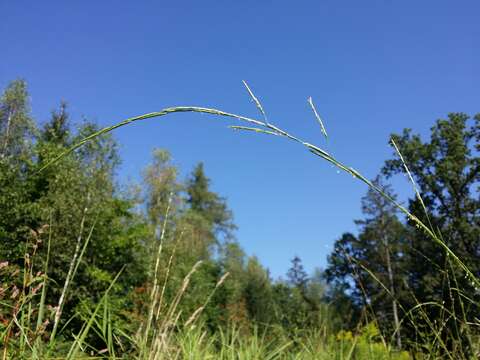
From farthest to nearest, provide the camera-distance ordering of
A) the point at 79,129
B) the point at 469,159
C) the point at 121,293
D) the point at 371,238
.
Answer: the point at 371,238 → the point at 469,159 → the point at 79,129 → the point at 121,293

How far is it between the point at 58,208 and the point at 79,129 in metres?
6.85

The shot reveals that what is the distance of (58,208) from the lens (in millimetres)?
14188

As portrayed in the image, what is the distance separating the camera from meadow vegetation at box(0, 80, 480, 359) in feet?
5.08

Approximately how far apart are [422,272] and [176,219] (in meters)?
18.3

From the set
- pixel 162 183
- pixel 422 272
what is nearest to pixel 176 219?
pixel 162 183

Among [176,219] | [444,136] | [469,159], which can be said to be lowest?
[176,219]

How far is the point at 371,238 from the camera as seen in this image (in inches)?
1570

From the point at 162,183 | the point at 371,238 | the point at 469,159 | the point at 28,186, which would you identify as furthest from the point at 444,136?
the point at 28,186

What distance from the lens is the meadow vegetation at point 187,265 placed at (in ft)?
5.08

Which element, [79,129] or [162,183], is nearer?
[79,129]

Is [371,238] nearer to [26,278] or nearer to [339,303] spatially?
[339,303]

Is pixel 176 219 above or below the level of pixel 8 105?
below

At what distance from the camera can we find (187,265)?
2600 cm

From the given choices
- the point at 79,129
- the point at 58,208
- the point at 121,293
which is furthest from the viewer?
the point at 79,129
